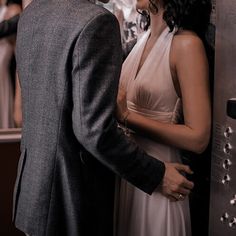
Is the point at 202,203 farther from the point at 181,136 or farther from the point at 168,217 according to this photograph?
the point at 181,136

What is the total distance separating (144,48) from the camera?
4.24 ft

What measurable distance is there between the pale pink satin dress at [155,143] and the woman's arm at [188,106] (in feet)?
0.14

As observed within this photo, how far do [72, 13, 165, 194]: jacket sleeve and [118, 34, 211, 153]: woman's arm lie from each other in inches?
5.8

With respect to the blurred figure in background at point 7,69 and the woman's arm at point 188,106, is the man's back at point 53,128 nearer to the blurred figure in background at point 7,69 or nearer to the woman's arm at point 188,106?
the woman's arm at point 188,106

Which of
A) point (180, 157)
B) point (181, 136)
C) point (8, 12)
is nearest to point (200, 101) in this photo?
point (181, 136)

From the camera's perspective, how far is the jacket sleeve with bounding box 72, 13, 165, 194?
907 millimetres

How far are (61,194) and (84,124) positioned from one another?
0.69 feet

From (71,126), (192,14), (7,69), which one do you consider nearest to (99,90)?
(71,126)

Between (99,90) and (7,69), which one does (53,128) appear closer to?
(99,90)

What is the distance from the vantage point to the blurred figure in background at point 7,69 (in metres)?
1.77

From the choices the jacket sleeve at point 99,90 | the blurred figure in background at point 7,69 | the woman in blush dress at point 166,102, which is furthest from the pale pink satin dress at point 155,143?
the blurred figure in background at point 7,69

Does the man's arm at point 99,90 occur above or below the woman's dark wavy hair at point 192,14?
below

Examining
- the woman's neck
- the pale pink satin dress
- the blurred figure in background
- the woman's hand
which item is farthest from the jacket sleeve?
the blurred figure in background

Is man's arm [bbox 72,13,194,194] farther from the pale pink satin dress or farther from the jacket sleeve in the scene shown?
the pale pink satin dress
